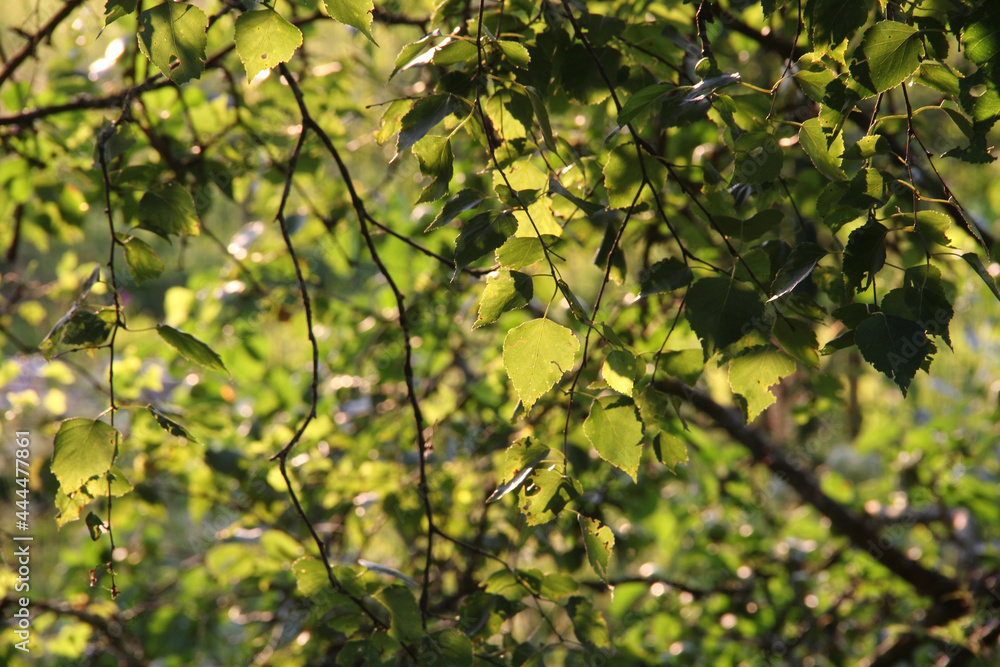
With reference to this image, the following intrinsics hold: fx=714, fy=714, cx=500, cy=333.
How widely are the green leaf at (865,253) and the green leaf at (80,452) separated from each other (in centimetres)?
54

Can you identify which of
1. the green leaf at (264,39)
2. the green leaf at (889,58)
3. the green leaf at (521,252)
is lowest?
the green leaf at (521,252)

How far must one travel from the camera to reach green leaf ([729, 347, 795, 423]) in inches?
19.9

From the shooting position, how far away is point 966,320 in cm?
261

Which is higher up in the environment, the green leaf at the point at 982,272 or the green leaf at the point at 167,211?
the green leaf at the point at 982,272

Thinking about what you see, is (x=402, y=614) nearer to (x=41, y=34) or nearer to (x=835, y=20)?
(x=835, y=20)

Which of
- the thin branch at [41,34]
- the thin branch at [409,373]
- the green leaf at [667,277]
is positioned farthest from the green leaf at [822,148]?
the thin branch at [41,34]

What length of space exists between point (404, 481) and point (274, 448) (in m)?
0.24

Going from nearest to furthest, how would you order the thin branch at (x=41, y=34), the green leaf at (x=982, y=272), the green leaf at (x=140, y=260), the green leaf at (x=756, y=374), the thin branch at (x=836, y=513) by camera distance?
the green leaf at (x=982, y=272)
the green leaf at (x=756, y=374)
the green leaf at (x=140, y=260)
the thin branch at (x=41, y=34)
the thin branch at (x=836, y=513)

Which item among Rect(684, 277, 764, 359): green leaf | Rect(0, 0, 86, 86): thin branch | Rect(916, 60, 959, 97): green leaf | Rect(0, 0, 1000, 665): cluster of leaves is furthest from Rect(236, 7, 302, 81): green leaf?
Rect(0, 0, 86, 86): thin branch

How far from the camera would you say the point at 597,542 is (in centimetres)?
53

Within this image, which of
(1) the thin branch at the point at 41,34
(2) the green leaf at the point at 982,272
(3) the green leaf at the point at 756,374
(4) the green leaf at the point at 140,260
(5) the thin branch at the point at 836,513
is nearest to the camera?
(2) the green leaf at the point at 982,272

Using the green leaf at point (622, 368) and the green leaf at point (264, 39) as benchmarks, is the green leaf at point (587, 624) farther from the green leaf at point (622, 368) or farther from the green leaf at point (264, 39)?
the green leaf at point (264, 39)

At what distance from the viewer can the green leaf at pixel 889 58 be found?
43 cm

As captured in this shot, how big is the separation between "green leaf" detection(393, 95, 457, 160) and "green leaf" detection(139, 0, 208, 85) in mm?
141
